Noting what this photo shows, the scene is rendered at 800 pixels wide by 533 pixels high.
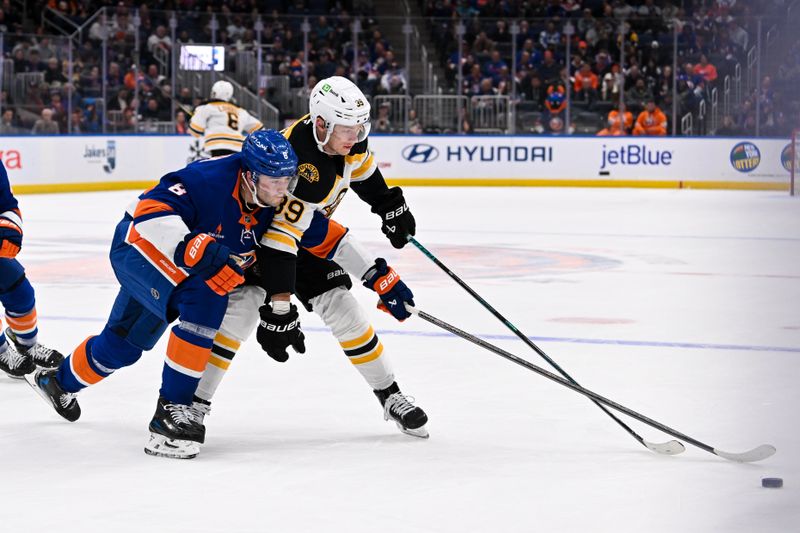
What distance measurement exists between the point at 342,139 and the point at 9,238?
1.44 m

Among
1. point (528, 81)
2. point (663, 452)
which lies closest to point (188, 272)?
point (663, 452)

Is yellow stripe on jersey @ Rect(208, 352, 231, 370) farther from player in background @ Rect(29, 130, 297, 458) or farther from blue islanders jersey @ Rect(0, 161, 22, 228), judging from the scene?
blue islanders jersey @ Rect(0, 161, 22, 228)

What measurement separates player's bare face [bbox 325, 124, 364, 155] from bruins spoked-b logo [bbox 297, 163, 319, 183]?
8 centimetres

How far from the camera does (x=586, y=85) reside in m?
17.0

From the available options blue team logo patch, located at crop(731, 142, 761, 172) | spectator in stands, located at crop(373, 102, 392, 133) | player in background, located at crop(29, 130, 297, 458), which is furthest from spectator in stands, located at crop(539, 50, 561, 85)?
player in background, located at crop(29, 130, 297, 458)

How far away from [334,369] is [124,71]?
38.9 ft

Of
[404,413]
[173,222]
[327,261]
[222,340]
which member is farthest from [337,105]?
[404,413]

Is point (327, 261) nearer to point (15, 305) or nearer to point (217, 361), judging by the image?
point (217, 361)

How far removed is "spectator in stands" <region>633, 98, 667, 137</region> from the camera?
658 inches

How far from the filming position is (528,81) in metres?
17.1

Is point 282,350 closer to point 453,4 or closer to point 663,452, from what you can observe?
point 663,452

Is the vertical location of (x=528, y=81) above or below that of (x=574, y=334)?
above

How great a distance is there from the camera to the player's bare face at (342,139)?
370cm

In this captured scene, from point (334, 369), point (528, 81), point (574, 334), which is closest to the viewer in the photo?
point (334, 369)
